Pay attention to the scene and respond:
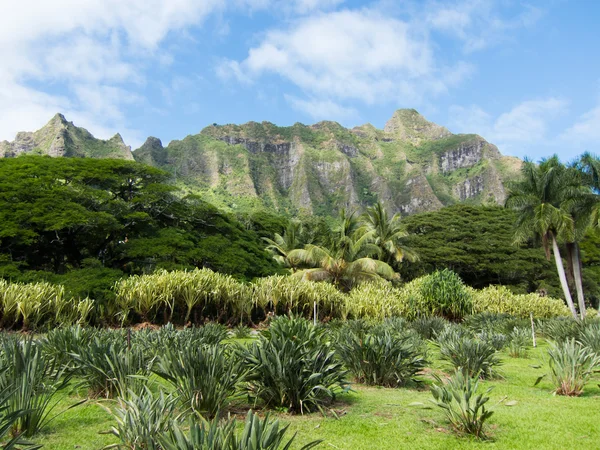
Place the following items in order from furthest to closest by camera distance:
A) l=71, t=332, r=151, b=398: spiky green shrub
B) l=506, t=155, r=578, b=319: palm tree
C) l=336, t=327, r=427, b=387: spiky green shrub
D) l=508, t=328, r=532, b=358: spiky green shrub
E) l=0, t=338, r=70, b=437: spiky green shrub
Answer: l=506, t=155, r=578, b=319: palm tree
l=508, t=328, r=532, b=358: spiky green shrub
l=336, t=327, r=427, b=387: spiky green shrub
l=71, t=332, r=151, b=398: spiky green shrub
l=0, t=338, r=70, b=437: spiky green shrub

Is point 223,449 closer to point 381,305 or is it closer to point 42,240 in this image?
point 381,305

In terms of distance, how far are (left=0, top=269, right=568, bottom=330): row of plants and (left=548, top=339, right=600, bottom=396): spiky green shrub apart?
1065 cm

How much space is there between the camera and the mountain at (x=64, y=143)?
95600 millimetres

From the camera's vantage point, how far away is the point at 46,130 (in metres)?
110

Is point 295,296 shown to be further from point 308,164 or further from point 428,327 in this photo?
point 308,164

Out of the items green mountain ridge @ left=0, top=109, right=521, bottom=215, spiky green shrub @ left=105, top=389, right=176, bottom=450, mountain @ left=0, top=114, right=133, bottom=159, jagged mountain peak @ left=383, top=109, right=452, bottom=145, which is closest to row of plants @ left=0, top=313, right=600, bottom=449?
spiky green shrub @ left=105, top=389, right=176, bottom=450

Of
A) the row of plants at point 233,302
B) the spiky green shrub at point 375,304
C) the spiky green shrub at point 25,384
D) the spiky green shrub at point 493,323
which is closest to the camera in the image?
the spiky green shrub at point 25,384

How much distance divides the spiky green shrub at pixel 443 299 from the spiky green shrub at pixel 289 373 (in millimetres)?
15619

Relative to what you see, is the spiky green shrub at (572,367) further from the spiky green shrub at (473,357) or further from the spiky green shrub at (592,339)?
the spiky green shrub at (592,339)

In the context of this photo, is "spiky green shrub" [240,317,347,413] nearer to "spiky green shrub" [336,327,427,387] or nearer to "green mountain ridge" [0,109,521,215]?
"spiky green shrub" [336,327,427,387]

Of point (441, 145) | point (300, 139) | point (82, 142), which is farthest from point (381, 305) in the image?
point (441, 145)

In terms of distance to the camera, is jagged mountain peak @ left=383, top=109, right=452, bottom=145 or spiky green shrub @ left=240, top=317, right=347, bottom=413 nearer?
spiky green shrub @ left=240, top=317, right=347, bottom=413

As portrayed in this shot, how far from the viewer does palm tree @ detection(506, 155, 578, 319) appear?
24.0 meters

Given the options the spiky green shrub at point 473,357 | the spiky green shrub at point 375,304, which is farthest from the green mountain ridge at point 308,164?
the spiky green shrub at point 473,357
